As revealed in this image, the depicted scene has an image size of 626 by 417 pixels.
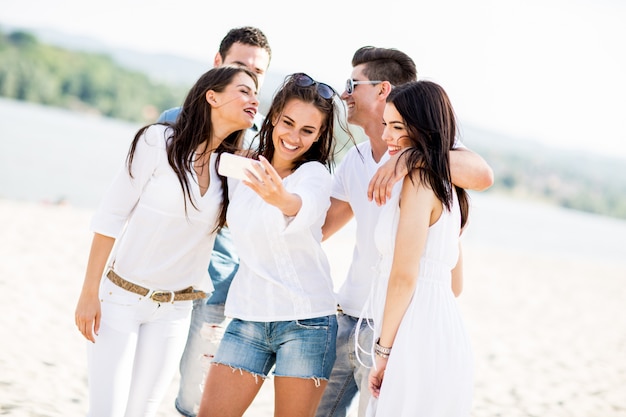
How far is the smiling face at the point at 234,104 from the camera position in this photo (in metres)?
3.36

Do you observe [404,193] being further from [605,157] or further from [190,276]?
[605,157]

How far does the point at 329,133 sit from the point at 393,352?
114cm

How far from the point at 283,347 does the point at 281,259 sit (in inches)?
14.7

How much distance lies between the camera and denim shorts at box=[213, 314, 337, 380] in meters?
2.88

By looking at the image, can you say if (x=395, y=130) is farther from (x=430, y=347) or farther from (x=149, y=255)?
(x=149, y=255)

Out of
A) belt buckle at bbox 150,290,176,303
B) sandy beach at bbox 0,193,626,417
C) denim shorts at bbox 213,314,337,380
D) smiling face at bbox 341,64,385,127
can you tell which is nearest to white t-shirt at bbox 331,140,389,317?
smiling face at bbox 341,64,385,127

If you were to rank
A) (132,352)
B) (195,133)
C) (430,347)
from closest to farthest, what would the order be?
(430,347), (132,352), (195,133)

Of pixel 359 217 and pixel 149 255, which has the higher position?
pixel 359 217

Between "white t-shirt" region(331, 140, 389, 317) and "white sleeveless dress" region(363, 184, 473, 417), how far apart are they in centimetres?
55

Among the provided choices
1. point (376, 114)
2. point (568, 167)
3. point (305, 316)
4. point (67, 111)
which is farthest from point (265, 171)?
point (568, 167)

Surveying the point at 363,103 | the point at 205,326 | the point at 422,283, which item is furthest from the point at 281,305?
the point at 363,103

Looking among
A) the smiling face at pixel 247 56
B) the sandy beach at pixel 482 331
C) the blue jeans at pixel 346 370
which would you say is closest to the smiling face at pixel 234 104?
A: the smiling face at pixel 247 56

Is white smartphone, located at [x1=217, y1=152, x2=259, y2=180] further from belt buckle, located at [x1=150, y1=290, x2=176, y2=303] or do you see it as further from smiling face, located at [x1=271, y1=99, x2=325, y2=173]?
belt buckle, located at [x1=150, y1=290, x2=176, y2=303]

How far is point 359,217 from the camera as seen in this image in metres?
3.44
